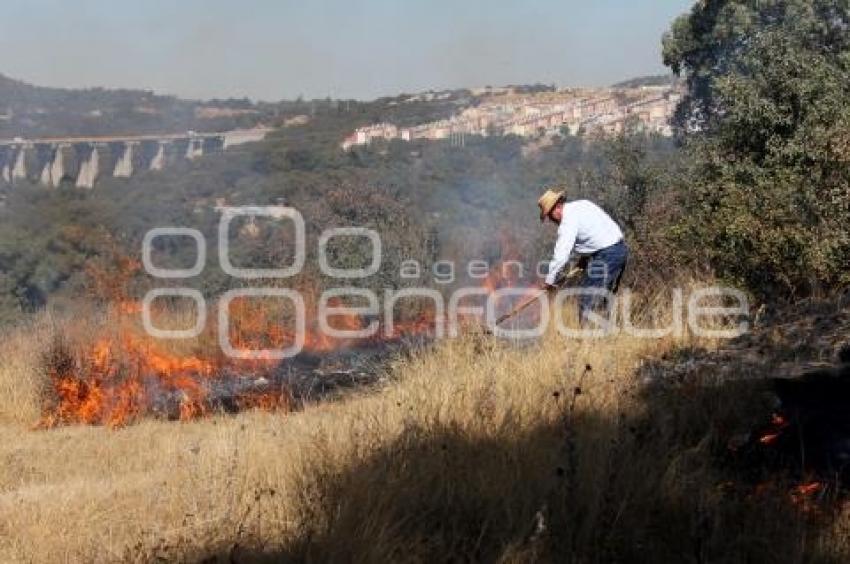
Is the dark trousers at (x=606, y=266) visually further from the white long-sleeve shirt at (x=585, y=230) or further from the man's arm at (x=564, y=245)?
the man's arm at (x=564, y=245)

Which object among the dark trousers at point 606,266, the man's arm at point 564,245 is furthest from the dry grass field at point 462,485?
the dark trousers at point 606,266

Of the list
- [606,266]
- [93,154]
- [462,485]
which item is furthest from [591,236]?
[93,154]

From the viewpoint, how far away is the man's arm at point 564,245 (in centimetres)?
782

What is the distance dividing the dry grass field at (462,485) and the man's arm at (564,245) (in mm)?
2032

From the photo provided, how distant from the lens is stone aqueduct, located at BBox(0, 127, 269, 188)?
108 feet

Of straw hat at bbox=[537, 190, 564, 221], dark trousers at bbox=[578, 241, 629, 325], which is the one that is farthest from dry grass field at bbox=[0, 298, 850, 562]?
straw hat at bbox=[537, 190, 564, 221]

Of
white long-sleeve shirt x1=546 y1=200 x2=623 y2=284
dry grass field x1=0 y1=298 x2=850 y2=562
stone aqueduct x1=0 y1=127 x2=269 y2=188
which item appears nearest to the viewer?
dry grass field x1=0 y1=298 x2=850 y2=562

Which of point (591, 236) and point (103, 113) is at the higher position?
point (103, 113)

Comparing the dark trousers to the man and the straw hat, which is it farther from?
the straw hat

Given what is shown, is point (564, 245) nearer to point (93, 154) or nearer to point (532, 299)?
point (532, 299)

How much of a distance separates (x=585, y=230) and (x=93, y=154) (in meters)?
31.2

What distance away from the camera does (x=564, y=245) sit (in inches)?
317

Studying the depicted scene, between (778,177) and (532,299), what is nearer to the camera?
(532,299)

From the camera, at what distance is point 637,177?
14.5 m
